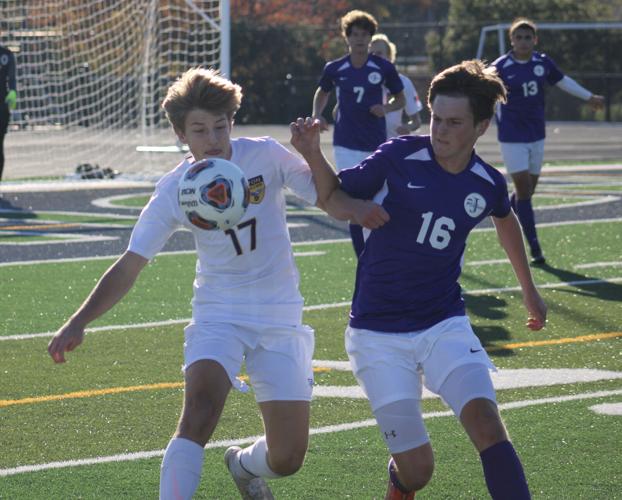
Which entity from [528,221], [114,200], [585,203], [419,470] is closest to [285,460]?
[419,470]

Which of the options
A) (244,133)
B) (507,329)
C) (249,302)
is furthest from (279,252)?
(244,133)

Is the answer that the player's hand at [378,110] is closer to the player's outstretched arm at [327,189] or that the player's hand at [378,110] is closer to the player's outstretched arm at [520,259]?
the player's outstretched arm at [520,259]

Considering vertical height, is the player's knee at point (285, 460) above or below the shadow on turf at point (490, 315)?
above

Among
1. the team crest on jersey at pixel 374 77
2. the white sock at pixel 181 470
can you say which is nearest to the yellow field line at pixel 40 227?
the team crest on jersey at pixel 374 77

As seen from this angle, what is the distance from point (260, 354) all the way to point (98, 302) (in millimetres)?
695

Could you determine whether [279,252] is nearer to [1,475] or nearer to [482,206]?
[482,206]

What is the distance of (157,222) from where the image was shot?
5.39 meters

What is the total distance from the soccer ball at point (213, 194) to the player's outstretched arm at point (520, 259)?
1.18m

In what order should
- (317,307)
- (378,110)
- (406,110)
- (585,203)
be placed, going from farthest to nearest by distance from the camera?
1. (585,203)
2. (406,110)
3. (378,110)
4. (317,307)

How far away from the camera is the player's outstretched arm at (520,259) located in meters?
5.65

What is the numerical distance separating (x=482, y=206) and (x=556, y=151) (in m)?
24.4

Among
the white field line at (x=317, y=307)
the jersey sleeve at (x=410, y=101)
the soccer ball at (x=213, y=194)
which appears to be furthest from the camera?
the jersey sleeve at (x=410, y=101)

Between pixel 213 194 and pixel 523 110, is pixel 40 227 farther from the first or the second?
pixel 213 194

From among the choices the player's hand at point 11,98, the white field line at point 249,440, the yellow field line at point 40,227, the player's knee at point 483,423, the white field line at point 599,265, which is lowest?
the yellow field line at point 40,227
